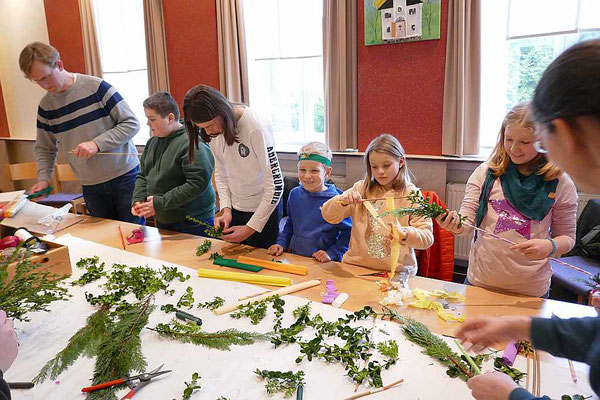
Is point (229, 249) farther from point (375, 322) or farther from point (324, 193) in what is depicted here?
point (375, 322)

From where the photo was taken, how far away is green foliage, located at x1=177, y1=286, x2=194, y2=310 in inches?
68.6

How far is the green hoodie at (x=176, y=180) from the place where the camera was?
268 cm

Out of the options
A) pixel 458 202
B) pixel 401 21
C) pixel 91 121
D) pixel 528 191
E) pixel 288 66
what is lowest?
pixel 458 202

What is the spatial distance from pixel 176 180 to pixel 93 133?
3.30 feet

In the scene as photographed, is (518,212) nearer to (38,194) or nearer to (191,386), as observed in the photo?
(191,386)

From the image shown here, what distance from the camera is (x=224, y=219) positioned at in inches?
103

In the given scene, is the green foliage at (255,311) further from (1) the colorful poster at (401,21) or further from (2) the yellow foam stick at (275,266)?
(1) the colorful poster at (401,21)

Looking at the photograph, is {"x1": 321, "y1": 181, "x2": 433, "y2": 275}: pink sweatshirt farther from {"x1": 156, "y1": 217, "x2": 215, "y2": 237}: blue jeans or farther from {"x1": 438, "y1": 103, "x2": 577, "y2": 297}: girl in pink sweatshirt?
{"x1": 156, "y1": 217, "x2": 215, "y2": 237}: blue jeans

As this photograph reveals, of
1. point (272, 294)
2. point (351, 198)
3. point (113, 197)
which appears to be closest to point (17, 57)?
point (113, 197)

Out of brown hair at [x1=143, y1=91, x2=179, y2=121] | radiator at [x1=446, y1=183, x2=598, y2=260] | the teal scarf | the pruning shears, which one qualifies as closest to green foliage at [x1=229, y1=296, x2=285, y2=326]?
the teal scarf

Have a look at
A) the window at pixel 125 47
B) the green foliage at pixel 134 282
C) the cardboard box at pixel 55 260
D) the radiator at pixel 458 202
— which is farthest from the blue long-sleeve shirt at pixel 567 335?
the window at pixel 125 47

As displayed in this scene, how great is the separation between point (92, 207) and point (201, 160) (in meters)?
1.34

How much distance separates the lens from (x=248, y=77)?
5.21 m

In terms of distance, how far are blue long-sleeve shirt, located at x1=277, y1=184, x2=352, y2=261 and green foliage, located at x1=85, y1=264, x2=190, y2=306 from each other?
2.65 feet
